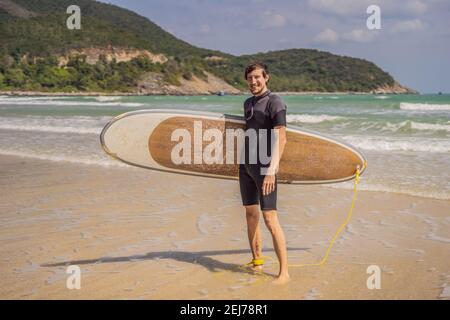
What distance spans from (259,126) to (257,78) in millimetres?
299

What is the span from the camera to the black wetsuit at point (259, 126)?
2980 mm

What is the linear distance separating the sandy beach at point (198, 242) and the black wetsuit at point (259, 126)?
556 mm

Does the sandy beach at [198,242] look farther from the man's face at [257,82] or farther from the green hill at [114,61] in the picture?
the green hill at [114,61]

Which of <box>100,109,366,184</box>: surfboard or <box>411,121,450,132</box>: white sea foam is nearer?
<box>100,109,366,184</box>: surfboard

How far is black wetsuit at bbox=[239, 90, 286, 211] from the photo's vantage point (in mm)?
2980

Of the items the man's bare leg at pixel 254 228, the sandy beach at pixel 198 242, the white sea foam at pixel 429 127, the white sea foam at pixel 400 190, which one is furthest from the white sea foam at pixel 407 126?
the man's bare leg at pixel 254 228

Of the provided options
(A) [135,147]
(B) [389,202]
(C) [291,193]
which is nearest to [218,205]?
(C) [291,193]

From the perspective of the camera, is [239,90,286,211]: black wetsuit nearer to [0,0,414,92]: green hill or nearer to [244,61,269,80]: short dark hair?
[244,61,269,80]: short dark hair

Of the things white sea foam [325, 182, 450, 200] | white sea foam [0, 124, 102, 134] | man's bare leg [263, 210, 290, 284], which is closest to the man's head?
man's bare leg [263, 210, 290, 284]

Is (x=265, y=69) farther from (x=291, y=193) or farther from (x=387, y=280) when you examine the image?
(x=291, y=193)

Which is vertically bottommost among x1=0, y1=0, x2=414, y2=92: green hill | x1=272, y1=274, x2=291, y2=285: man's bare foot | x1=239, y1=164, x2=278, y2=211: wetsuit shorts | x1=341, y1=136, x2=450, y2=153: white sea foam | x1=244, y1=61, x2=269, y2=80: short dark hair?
x1=272, y1=274, x2=291, y2=285: man's bare foot

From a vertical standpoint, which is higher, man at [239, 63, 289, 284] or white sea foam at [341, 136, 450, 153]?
man at [239, 63, 289, 284]

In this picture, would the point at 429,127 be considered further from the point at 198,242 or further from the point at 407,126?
the point at 198,242

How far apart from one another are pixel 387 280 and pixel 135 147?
2.26 metres
